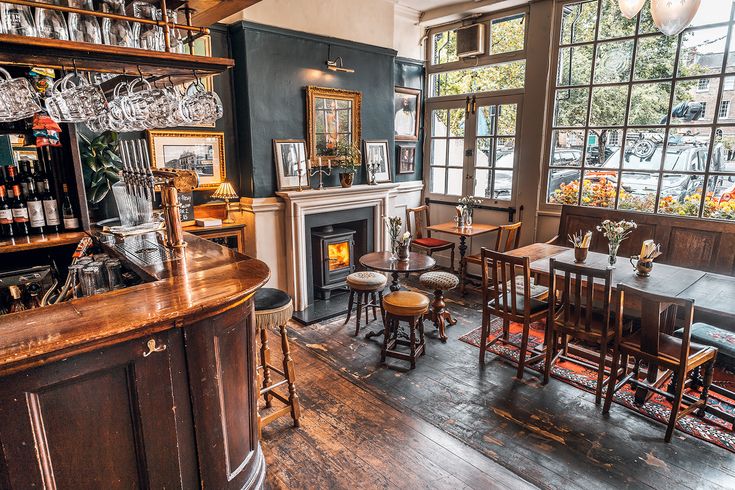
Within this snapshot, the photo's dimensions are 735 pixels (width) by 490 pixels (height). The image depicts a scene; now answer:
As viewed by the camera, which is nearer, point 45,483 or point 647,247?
point 45,483

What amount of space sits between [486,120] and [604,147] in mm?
1470

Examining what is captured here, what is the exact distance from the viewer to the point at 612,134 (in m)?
4.45

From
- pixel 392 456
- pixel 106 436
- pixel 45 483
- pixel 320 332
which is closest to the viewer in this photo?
pixel 45 483

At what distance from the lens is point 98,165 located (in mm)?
3395

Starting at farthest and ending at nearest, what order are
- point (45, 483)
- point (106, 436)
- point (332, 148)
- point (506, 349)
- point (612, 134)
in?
point (332, 148) < point (612, 134) < point (506, 349) < point (106, 436) < point (45, 483)

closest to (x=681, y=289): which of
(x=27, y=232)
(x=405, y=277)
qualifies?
(x=405, y=277)

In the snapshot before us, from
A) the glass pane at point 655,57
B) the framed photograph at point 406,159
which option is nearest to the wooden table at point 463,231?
the framed photograph at point 406,159

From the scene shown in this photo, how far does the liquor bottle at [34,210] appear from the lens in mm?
2889

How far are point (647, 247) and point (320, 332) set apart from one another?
9.36ft

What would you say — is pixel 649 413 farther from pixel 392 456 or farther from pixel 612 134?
pixel 612 134

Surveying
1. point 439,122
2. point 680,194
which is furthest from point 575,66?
point 439,122

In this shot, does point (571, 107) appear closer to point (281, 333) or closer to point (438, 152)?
point (438, 152)

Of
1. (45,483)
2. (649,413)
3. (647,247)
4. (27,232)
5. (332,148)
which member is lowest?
(649,413)

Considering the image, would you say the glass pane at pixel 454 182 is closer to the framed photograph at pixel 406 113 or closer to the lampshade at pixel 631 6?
the framed photograph at pixel 406 113
